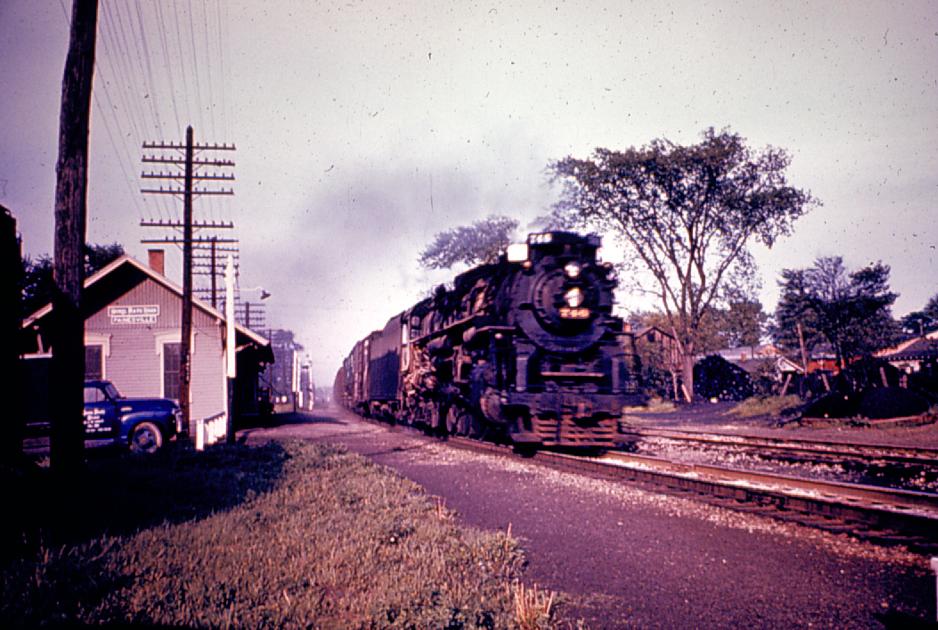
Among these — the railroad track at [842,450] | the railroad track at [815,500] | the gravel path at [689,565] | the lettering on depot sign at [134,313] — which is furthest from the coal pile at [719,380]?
the gravel path at [689,565]

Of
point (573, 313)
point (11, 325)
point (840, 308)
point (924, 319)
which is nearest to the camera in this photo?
point (11, 325)

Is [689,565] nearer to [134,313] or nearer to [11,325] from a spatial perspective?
[11,325]

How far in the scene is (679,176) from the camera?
31.4m

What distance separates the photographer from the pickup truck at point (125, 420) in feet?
47.4

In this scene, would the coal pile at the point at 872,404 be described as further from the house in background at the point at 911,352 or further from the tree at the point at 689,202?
the house in background at the point at 911,352

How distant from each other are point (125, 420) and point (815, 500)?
1478cm

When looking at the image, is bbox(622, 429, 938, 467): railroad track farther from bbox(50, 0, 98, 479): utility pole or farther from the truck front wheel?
the truck front wheel

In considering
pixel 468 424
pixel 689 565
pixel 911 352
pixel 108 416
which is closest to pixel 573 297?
pixel 468 424

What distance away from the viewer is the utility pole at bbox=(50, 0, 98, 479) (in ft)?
25.8

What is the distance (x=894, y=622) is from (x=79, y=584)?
562 centimetres

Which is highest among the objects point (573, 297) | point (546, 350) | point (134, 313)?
point (134, 313)

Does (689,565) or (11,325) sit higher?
(11,325)

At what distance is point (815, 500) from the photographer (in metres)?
6.54

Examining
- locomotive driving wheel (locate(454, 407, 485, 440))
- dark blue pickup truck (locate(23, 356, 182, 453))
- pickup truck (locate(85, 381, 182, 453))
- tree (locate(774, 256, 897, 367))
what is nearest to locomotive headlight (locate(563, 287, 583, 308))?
locomotive driving wheel (locate(454, 407, 485, 440))
